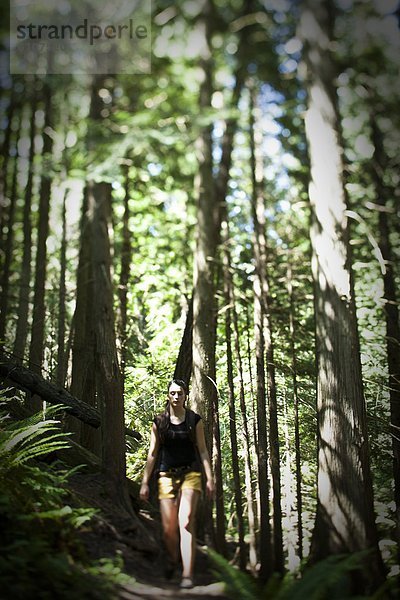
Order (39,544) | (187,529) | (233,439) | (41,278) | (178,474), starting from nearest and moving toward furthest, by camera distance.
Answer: (39,544), (187,529), (178,474), (233,439), (41,278)

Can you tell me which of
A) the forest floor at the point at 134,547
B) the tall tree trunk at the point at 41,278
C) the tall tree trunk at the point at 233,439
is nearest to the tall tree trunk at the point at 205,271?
the tall tree trunk at the point at 233,439

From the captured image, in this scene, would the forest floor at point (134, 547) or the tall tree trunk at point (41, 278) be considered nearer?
the forest floor at point (134, 547)

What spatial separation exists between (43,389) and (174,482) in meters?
3.18

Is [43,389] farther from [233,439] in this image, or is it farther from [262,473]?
[262,473]

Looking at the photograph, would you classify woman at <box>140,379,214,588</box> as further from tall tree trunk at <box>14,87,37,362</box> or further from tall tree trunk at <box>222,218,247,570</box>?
tall tree trunk at <box>14,87,37,362</box>

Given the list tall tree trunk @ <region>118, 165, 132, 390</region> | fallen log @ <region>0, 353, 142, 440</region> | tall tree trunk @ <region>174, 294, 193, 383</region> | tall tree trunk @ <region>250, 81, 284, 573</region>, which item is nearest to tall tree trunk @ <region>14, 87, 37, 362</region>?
tall tree trunk @ <region>118, 165, 132, 390</region>

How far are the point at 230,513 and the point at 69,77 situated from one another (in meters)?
10.1

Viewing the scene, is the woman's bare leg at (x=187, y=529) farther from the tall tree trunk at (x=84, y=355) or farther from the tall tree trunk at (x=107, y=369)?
the tall tree trunk at (x=84, y=355)

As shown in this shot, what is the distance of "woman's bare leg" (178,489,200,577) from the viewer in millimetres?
5023

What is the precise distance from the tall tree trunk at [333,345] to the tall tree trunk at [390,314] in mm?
1577

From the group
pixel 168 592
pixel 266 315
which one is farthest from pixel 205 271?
pixel 168 592

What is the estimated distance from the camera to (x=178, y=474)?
5359 millimetres

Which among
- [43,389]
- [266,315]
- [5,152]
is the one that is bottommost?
[43,389]

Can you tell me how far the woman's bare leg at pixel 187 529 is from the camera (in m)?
5.02
